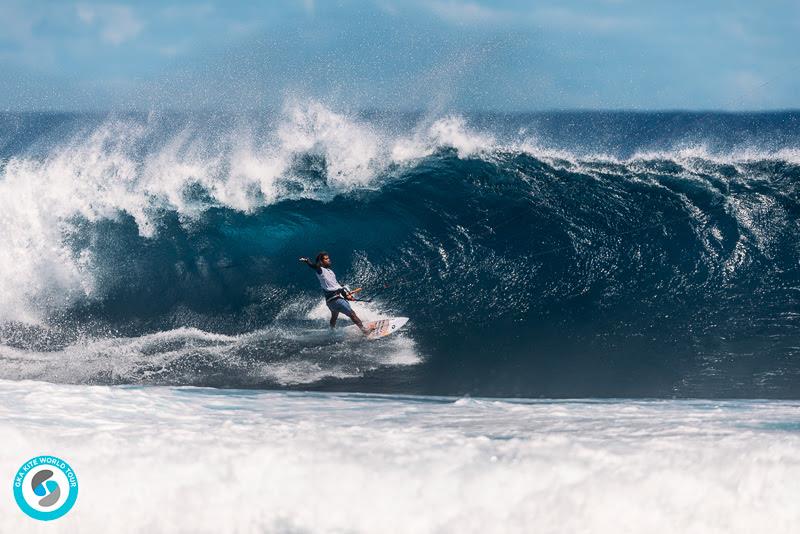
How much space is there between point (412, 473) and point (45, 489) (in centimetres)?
278

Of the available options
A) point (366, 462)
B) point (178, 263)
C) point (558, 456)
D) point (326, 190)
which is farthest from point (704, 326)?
point (178, 263)

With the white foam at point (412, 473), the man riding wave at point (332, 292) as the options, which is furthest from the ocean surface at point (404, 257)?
the white foam at point (412, 473)

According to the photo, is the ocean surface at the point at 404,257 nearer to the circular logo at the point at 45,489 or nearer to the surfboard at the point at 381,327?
the surfboard at the point at 381,327

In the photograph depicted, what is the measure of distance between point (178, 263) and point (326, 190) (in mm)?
3044

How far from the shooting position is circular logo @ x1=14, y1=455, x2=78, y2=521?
5551 mm

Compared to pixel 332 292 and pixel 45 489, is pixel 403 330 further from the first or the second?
pixel 45 489

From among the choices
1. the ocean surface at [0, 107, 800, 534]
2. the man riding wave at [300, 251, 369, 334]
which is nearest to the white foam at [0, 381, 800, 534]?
the ocean surface at [0, 107, 800, 534]

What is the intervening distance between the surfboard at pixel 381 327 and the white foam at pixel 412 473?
10.4ft

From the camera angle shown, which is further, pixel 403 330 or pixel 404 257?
pixel 404 257

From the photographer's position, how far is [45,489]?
5.63 metres

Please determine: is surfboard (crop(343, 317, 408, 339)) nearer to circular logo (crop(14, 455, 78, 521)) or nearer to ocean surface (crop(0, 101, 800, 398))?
ocean surface (crop(0, 101, 800, 398))

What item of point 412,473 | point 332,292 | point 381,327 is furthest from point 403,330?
point 412,473

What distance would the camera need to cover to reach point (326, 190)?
532 inches

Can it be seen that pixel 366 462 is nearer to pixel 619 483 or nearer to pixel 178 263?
pixel 619 483
